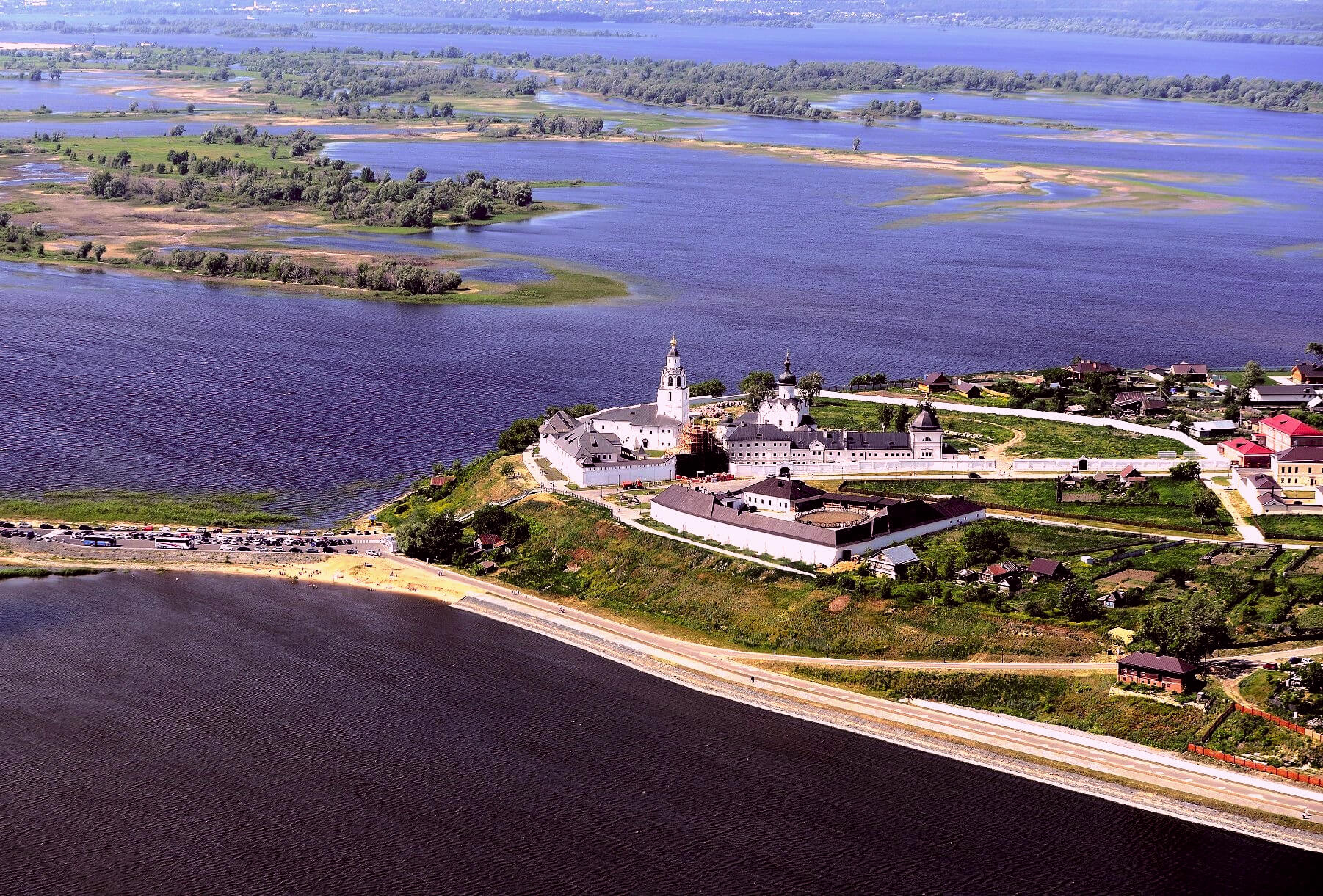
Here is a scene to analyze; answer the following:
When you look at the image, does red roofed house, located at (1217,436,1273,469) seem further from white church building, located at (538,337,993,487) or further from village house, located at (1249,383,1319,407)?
white church building, located at (538,337,993,487)

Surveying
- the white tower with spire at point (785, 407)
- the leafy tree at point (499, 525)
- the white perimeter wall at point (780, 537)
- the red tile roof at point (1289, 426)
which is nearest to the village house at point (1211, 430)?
the red tile roof at point (1289, 426)

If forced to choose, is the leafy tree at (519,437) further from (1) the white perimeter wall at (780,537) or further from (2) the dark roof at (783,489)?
(2) the dark roof at (783,489)

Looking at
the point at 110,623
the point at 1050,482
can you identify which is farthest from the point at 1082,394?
the point at 110,623

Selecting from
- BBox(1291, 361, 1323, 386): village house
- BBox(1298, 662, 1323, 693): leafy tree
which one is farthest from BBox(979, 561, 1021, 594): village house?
BBox(1291, 361, 1323, 386): village house

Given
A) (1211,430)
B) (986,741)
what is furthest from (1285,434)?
(986,741)

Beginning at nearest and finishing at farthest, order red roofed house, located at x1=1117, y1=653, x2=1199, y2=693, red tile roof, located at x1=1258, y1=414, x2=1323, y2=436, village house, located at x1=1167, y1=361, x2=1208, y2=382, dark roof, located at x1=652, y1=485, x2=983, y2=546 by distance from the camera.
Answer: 1. red roofed house, located at x1=1117, y1=653, x2=1199, y2=693
2. dark roof, located at x1=652, y1=485, x2=983, y2=546
3. red tile roof, located at x1=1258, y1=414, x2=1323, y2=436
4. village house, located at x1=1167, y1=361, x2=1208, y2=382

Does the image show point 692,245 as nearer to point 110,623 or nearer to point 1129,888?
point 110,623
